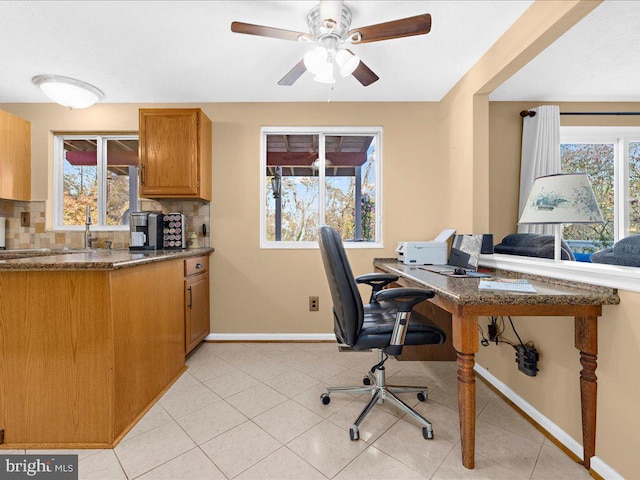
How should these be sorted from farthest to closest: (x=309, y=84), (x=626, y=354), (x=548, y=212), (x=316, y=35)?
1. (x=309, y=84)
2. (x=316, y=35)
3. (x=548, y=212)
4. (x=626, y=354)

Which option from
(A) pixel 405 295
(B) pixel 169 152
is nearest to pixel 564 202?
(A) pixel 405 295

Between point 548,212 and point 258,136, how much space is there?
99.0 inches

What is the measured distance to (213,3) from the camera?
1.73 meters

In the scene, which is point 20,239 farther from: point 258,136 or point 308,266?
point 308,266

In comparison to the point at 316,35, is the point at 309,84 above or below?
above

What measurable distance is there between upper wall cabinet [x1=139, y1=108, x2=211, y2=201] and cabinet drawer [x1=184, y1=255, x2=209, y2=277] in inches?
24.7

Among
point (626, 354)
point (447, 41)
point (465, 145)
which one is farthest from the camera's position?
point (465, 145)

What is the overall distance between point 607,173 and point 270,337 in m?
4.02

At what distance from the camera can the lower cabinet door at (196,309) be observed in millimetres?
2422

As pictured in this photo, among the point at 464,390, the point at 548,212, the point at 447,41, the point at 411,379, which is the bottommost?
the point at 411,379

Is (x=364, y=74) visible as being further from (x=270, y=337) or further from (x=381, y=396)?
(x=270, y=337)

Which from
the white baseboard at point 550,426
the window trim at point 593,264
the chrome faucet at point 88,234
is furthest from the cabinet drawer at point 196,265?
the white baseboard at point 550,426

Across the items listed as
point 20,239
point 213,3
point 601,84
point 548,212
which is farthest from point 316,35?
point 20,239

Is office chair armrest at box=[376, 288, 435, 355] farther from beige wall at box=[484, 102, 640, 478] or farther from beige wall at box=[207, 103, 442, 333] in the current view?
beige wall at box=[207, 103, 442, 333]
